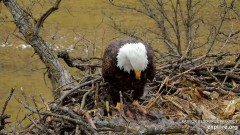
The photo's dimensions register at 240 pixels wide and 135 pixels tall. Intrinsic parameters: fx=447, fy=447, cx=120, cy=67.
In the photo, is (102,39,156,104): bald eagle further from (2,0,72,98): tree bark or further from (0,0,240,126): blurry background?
(0,0,240,126): blurry background

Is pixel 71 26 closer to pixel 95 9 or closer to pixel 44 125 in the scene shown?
pixel 95 9

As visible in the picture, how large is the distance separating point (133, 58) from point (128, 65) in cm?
14

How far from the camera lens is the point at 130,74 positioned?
3.68m

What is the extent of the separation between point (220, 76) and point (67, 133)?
208 centimetres

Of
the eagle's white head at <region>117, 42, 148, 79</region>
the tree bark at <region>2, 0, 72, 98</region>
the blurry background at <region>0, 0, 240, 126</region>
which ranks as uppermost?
the blurry background at <region>0, 0, 240, 126</region>

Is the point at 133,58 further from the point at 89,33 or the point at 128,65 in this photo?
the point at 89,33

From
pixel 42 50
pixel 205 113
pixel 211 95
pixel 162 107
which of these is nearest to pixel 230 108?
pixel 205 113

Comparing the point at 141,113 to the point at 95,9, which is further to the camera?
the point at 95,9

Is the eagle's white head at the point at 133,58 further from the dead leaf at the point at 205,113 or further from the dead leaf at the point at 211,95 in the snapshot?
the dead leaf at the point at 211,95

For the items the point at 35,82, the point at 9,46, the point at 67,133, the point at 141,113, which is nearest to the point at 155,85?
the point at 141,113

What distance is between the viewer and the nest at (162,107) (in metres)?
3.07

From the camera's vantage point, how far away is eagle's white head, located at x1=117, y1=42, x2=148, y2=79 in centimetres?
349

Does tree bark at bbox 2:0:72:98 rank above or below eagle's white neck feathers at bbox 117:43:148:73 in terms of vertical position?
above

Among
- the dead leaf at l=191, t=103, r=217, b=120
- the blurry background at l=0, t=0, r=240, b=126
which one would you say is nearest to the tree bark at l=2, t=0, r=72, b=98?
the dead leaf at l=191, t=103, r=217, b=120
